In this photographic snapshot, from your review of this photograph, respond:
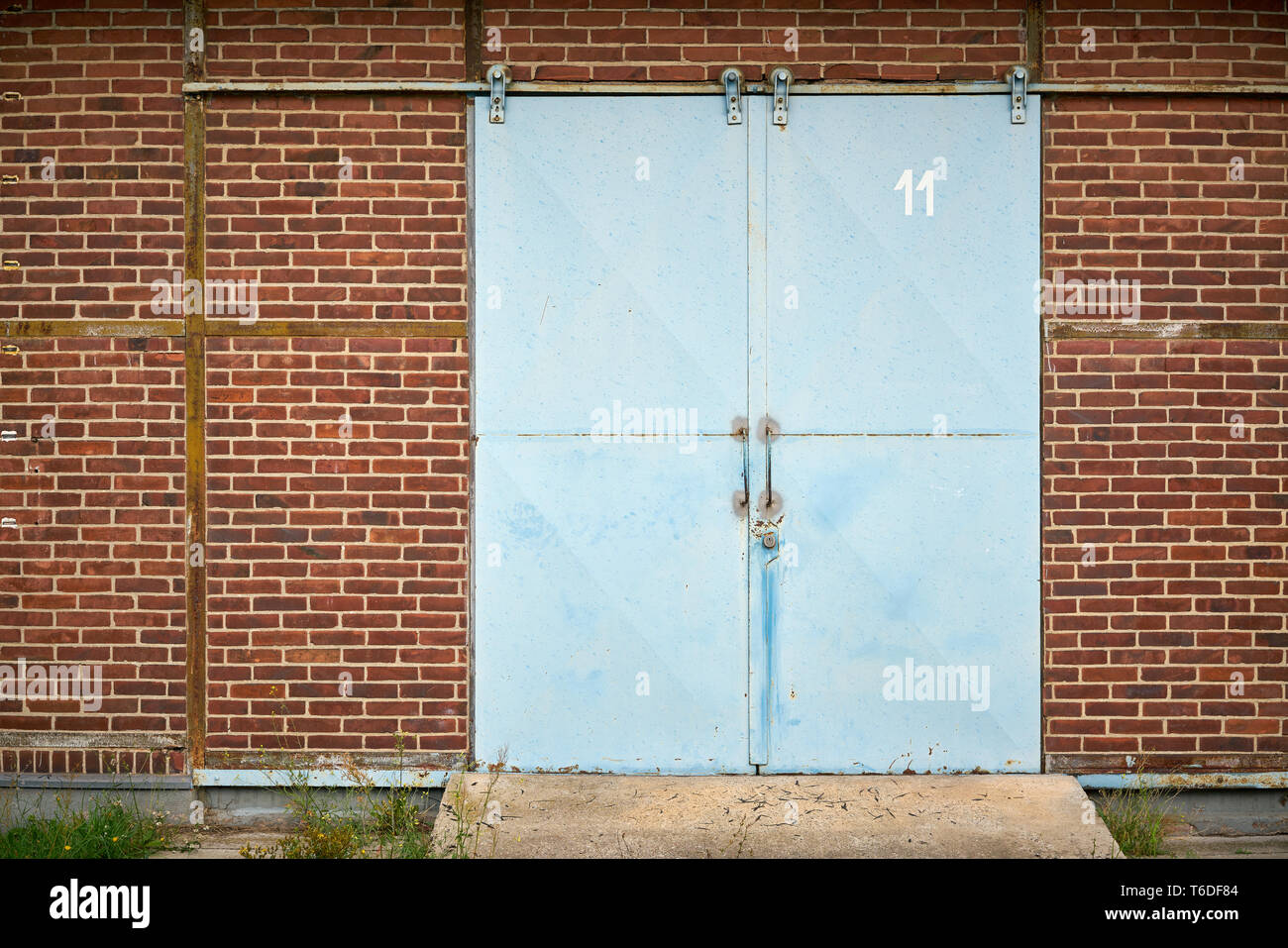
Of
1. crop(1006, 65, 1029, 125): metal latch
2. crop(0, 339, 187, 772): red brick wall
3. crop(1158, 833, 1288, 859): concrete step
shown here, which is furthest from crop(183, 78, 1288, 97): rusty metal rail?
crop(1158, 833, 1288, 859): concrete step

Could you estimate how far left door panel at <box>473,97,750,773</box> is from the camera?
458cm

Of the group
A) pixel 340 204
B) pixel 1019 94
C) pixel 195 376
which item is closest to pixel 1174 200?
pixel 1019 94

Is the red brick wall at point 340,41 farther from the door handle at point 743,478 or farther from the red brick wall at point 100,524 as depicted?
the door handle at point 743,478

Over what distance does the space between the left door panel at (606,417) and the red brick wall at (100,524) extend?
1.47 m

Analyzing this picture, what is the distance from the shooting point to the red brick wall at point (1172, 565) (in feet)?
15.0

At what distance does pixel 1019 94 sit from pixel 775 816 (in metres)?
3.48

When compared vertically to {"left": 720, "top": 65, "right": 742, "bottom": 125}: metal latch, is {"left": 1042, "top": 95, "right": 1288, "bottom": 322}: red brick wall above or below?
below

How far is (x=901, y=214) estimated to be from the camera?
4570 millimetres

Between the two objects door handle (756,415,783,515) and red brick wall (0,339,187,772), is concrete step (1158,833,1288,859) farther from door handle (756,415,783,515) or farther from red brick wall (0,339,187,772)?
red brick wall (0,339,187,772)

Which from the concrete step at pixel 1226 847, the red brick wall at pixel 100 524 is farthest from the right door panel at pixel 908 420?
the red brick wall at pixel 100 524

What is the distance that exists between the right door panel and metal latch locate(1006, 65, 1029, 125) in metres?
0.05

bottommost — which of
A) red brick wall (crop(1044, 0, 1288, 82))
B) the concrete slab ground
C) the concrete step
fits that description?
the concrete step

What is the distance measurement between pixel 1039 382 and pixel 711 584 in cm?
183

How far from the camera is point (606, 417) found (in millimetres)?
4609
